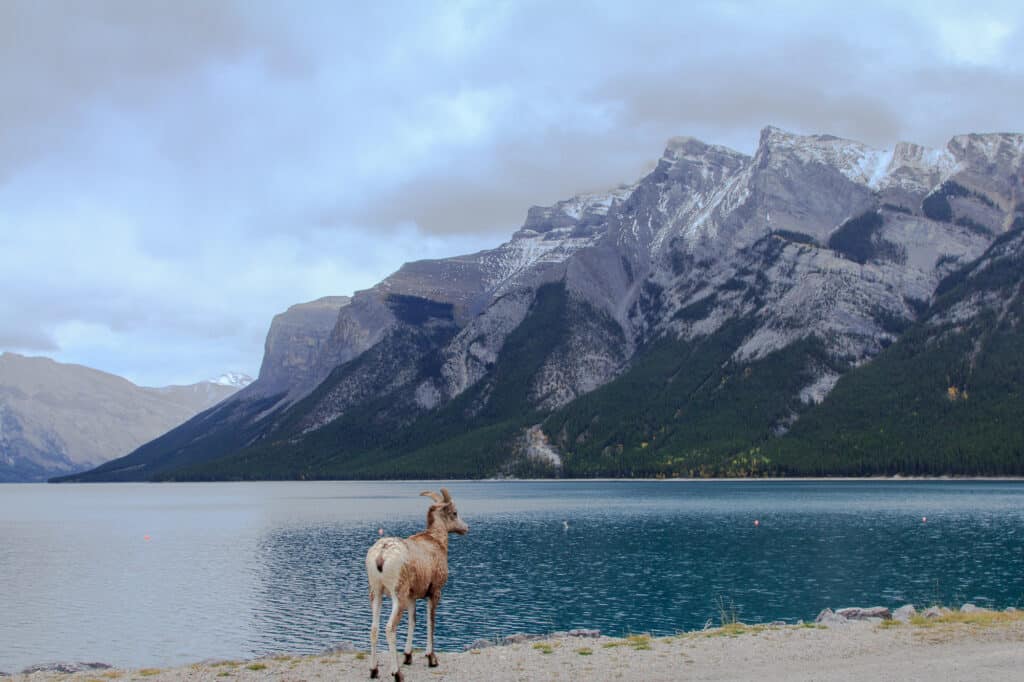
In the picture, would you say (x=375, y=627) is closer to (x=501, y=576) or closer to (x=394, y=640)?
(x=394, y=640)

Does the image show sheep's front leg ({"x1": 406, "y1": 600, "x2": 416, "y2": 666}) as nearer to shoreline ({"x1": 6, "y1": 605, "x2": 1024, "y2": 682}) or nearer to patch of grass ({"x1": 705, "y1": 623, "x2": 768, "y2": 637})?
shoreline ({"x1": 6, "y1": 605, "x2": 1024, "y2": 682})

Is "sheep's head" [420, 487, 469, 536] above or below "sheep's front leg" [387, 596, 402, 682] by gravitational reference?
above

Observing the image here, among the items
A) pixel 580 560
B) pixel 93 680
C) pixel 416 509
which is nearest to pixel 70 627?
pixel 93 680

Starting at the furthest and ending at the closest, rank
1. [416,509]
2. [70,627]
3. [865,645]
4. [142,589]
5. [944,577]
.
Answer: [416,509] → [142,589] → [944,577] → [70,627] → [865,645]

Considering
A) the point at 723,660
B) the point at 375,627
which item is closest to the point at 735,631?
the point at 723,660

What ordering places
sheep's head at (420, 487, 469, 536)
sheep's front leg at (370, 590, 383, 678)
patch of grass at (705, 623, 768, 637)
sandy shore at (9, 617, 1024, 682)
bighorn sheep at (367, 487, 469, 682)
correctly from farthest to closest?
patch of grass at (705, 623, 768, 637) → sheep's head at (420, 487, 469, 536) → bighorn sheep at (367, 487, 469, 682) → sheep's front leg at (370, 590, 383, 678) → sandy shore at (9, 617, 1024, 682)

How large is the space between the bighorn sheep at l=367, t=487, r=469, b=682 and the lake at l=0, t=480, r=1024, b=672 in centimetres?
1951

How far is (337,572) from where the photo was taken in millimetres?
86875

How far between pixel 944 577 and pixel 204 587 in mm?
61535

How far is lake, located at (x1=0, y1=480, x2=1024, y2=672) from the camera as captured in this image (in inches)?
2319

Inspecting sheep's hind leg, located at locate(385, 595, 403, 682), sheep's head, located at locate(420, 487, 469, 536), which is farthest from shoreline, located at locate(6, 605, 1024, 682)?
sheep's head, located at locate(420, 487, 469, 536)

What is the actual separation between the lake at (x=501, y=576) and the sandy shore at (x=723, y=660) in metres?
16.4

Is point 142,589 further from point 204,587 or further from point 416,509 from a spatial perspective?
point 416,509

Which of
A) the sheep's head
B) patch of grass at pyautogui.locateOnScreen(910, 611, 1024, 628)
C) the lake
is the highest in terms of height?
the sheep's head
